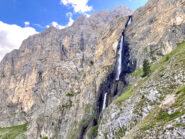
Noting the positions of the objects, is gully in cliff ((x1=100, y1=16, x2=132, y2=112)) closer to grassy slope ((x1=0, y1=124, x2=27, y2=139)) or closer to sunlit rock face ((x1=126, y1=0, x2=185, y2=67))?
sunlit rock face ((x1=126, y1=0, x2=185, y2=67))

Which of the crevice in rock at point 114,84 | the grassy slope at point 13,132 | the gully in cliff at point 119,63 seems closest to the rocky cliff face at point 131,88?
the crevice in rock at point 114,84

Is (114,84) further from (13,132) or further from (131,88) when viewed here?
(13,132)

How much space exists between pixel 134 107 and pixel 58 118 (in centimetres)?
9160

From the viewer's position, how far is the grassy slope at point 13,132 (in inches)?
6297

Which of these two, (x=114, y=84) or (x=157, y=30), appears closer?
(x=157, y=30)

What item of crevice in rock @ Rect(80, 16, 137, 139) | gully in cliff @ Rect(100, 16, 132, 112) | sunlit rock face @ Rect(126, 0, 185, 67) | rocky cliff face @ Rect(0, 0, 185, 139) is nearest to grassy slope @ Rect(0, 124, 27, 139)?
rocky cliff face @ Rect(0, 0, 185, 139)

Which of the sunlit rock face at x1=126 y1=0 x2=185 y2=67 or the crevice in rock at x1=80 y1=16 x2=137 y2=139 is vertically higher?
the sunlit rock face at x1=126 y1=0 x2=185 y2=67

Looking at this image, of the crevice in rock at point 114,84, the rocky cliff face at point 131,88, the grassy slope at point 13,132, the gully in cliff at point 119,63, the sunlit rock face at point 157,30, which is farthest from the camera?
the grassy slope at point 13,132

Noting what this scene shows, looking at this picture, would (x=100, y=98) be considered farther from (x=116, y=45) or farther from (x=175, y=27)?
(x=175, y=27)

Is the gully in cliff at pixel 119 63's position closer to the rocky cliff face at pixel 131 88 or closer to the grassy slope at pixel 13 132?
the rocky cliff face at pixel 131 88

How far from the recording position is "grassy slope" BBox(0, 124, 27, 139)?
15994 centimetres

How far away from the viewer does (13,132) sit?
566 ft

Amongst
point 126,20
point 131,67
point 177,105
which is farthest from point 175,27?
point 177,105

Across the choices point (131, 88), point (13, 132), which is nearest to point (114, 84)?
point (131, 88)
